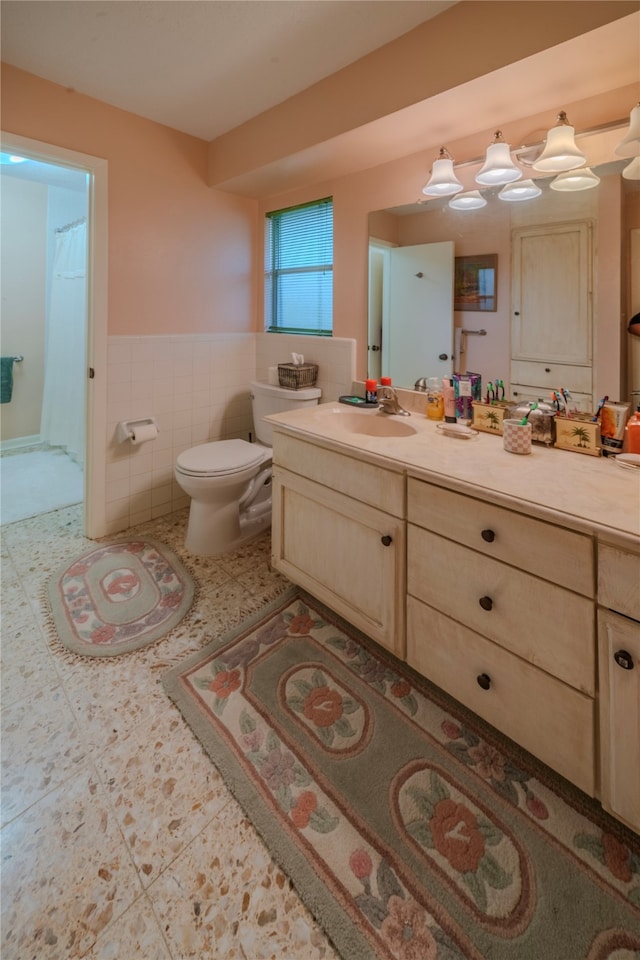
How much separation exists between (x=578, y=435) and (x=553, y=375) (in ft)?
0.95

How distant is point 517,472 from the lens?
3.92 feet

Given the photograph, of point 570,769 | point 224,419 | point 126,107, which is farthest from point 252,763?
point 126,107

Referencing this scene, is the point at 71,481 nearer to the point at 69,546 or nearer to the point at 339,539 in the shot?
the point at 69,546

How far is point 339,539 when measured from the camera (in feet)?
5.11

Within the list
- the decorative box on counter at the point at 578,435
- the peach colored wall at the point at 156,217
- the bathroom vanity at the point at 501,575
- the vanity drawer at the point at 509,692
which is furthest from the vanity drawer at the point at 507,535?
the peach colored wall at the point at 156,217

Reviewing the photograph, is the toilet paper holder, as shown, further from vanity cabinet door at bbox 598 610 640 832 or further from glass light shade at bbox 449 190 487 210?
vanity cabinet door at bbox 598 610 640 832

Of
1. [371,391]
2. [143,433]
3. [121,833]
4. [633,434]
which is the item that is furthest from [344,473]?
[143,433]

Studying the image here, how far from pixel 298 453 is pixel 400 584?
2.05 feet

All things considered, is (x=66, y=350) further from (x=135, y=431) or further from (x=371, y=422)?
(x=371, y=422)

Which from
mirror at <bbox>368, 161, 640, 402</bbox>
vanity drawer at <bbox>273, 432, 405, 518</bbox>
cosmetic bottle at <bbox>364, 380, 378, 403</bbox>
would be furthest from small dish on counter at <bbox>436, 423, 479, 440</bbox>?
cosmetic bottle at <bbox>364, 380, 378, 403</bbox>

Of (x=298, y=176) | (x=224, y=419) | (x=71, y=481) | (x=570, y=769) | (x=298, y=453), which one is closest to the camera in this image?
(x=570, y=769)

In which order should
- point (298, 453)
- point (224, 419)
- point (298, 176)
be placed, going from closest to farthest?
point (298, 453), point (298, 176), point (224, 419)

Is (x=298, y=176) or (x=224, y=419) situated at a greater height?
(x=298, y=176)

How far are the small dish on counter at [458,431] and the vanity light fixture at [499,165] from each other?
0.89 meters
